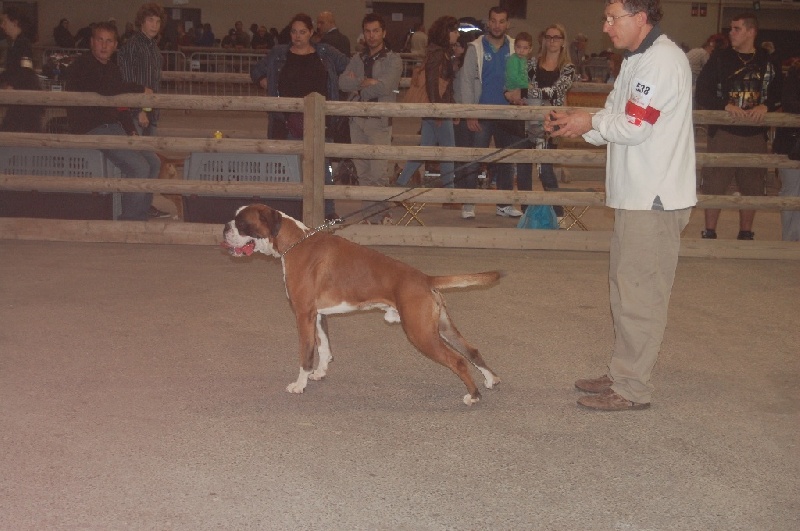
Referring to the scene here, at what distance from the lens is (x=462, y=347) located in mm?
5746

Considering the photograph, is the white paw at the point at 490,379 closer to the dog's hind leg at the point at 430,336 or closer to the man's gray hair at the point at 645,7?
the dog's hind leg at the point at 430,336

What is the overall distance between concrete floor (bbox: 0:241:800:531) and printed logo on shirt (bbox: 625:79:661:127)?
1652 mm

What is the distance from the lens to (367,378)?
6.05 m

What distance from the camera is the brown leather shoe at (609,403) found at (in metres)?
5.53

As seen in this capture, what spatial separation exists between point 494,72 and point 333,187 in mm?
2652

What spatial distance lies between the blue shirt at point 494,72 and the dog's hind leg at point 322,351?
5.77m

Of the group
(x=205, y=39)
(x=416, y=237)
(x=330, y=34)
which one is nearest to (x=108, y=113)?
(x=416, y=237)

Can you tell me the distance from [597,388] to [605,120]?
1.63m

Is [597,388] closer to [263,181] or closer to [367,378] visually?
[367,378]

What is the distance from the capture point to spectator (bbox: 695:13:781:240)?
32.2 feet

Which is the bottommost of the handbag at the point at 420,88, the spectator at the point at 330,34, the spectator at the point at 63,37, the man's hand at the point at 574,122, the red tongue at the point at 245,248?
the red tongue at the point at 245,248

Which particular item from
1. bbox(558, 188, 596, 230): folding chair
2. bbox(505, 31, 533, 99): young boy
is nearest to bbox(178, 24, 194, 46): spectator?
bbox(505, 31, 533, 99): young boy

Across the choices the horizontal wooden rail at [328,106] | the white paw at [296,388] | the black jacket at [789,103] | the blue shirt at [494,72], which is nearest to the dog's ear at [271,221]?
the white paw at [296,388]

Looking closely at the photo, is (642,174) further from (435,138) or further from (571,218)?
(435,138)
